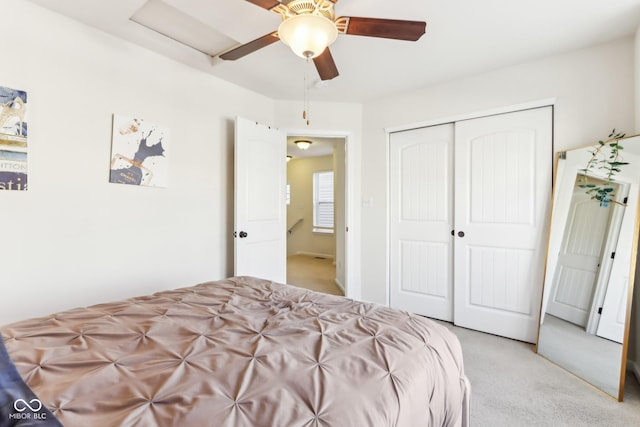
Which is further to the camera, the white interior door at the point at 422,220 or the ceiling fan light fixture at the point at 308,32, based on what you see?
the white interior door at the point at 422,220

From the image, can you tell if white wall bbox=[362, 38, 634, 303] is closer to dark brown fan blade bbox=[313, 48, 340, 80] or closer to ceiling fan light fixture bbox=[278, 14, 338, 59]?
dark brown fan blade bbox=[313, 48, 340, 80]

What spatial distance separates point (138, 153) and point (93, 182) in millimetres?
386

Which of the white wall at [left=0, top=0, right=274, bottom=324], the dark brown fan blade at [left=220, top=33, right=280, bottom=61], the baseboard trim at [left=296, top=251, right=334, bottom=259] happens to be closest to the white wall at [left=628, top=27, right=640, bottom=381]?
the dark brown fan blade at [left=220, top=33, right=280, bottom=61]

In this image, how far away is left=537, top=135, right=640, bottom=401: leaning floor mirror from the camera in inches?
76.8

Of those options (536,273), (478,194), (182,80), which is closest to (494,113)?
(478,194)

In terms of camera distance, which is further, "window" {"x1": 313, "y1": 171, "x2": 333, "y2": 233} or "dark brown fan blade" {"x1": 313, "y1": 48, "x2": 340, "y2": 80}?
"window" {"x1": 313, "y1": 171, "x2": 333, "y2": 233}

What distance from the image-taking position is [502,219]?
9.04 feet

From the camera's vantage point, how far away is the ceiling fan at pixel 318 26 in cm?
148

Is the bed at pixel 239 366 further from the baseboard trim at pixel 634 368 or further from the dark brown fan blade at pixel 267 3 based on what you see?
the baseboard trim at pixel 634 368

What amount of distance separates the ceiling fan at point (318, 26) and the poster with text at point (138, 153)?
147cm

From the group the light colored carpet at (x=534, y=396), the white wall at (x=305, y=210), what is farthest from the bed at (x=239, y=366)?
the white wall at (x=305, y=210)

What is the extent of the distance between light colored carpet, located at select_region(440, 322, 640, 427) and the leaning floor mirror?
12 cm

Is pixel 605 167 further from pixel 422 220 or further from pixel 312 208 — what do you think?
pixel 312 208

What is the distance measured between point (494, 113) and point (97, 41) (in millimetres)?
3248
